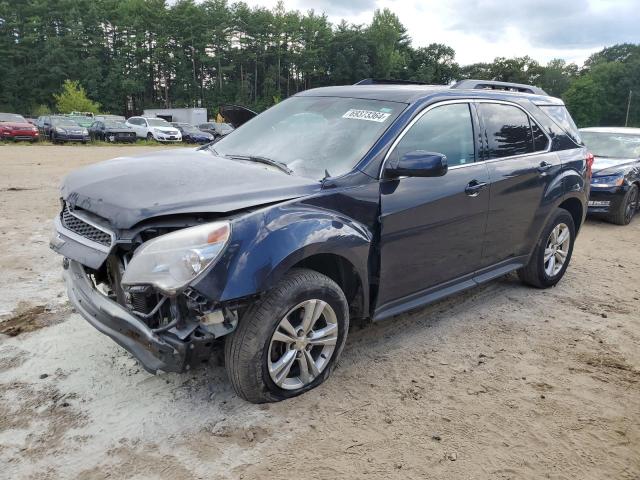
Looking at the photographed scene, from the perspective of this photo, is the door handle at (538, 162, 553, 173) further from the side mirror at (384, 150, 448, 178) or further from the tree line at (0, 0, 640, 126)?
the tree line at (0, 0, 640, 126)

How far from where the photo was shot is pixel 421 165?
10.2ft

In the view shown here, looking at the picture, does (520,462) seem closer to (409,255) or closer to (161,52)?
(409,255)

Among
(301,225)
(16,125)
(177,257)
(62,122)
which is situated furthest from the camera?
(62,122)

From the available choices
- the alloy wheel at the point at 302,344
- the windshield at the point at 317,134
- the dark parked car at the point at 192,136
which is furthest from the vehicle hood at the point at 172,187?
the dark parked car at the point at 192,136

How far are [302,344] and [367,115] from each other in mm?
1670

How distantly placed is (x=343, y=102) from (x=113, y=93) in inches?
2898

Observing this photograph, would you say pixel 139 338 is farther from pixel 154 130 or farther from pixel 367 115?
pixel 154 130

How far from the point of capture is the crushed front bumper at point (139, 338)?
2.49m

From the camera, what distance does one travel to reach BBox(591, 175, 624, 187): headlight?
8.49 m

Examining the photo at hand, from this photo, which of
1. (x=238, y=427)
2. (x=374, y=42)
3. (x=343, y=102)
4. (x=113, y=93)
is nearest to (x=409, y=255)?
(x=343, y=102)

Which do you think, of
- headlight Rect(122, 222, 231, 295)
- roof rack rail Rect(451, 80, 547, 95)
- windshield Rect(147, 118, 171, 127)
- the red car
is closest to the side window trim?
roof rack rail Rect(451, 80, 547, 95)

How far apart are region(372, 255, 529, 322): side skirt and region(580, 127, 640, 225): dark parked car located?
15.9ft

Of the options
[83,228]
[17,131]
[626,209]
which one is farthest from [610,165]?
[17,131]

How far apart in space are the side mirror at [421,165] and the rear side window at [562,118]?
2.31m
